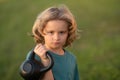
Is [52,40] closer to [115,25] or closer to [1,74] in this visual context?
[1,74]

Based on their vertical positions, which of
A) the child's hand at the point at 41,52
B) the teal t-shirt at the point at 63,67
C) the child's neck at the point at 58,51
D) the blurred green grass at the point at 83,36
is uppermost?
the child's hand at the point at 41,52

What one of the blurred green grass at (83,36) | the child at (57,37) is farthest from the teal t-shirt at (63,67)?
the blurred green grass at (83,36)

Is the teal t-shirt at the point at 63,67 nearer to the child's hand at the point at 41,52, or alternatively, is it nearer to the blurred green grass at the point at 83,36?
the child's hand at the point at 41,52

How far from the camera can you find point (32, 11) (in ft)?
26.9

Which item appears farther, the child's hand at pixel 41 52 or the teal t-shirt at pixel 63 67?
the teal t-shirt at pixel 63 67

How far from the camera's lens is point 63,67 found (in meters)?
2.88

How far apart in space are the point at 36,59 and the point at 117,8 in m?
5.49

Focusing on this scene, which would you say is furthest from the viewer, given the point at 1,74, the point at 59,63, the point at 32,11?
the point at 32,11

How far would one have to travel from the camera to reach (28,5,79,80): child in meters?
2.81

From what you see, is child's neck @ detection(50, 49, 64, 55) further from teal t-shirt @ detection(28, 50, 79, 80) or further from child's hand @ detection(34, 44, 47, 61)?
child's hand @ detection(34, 44, 47, 61)

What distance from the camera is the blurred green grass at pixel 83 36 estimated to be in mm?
6637

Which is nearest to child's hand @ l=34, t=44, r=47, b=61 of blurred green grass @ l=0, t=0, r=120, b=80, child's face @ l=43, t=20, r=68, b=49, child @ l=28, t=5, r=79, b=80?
child @ l=28, t=5, r=79, b=80

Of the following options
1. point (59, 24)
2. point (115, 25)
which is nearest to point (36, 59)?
point (59, 24)

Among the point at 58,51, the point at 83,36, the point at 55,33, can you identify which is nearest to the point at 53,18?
the point at 55,33
